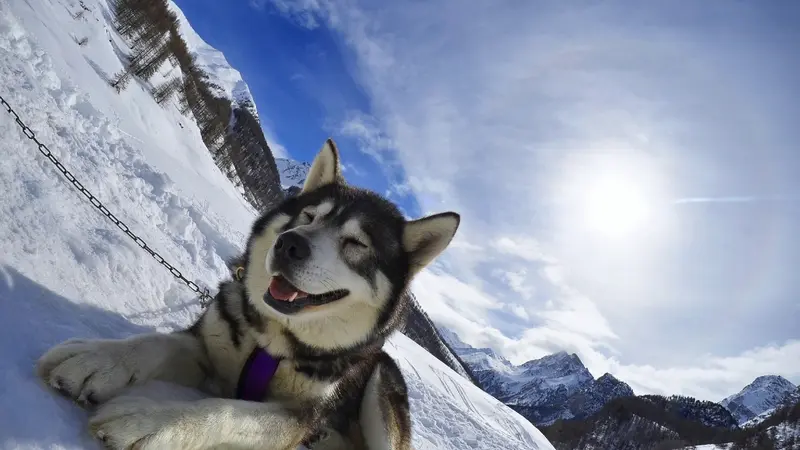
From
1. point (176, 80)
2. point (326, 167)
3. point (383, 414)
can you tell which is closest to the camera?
point (383, 414)

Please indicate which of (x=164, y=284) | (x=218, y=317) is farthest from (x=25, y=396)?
(x=164, y=284)

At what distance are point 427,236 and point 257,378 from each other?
1.72 meters

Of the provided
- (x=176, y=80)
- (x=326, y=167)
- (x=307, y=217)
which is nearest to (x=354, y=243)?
(x=307, y=217)

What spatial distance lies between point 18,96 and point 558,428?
343 feet

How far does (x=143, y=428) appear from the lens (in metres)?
2.15

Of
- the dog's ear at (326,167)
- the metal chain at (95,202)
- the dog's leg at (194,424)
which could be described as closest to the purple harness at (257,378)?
the dog's leg at (194,424)

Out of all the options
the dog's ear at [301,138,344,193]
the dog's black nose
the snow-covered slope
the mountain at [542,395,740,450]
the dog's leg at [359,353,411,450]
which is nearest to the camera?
the dog's black nose

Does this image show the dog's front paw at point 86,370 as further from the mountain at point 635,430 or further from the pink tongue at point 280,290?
the mountain at point 635,430

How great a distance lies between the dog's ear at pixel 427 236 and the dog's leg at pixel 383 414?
3.31 feet

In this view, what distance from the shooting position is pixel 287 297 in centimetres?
309

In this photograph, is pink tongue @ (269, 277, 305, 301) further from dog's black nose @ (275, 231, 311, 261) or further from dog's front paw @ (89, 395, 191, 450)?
dog's front paw @ (89, 395, 191, 450)

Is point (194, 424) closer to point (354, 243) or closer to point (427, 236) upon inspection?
point (354, 243)

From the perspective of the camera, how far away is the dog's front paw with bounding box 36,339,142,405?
7.46 ft

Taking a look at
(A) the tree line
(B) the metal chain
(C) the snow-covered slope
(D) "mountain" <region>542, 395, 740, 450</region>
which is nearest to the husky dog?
(B) the metal chain
